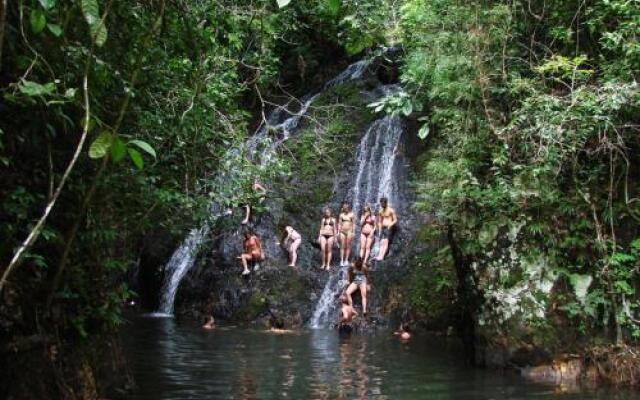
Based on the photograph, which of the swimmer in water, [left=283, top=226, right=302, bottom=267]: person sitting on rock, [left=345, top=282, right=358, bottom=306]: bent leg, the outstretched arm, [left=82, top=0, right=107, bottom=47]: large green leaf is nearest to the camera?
[left=82, top=0, right=107, bottom=47]: large green leaf

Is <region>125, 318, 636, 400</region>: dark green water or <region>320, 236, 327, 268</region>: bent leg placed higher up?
<region>320, 236, 327, 268</region>: bent leg

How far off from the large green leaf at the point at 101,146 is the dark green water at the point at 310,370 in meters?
4.25

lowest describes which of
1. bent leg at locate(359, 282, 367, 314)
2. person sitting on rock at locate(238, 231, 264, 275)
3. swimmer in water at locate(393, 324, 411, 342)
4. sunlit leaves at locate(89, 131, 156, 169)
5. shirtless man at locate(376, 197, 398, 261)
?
swimmer in water at locate(393, 324, 411, 342)

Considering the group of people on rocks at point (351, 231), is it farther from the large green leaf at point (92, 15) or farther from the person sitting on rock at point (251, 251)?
the large green leaf at point (92, 15)

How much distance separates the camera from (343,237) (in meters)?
16.0

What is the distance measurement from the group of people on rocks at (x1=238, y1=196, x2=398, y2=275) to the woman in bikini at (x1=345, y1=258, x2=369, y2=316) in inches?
38.7

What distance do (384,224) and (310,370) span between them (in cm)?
751

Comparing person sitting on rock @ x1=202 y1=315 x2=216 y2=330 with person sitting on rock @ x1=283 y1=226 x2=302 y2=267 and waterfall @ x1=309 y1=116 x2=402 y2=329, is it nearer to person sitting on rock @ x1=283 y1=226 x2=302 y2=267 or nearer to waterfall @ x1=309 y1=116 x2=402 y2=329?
person sitting on rock @ x1=283 y1=226 x2=302 y2=267

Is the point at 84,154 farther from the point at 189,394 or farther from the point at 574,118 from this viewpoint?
the point at 574,118

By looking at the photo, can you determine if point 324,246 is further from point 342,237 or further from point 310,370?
point 310,370

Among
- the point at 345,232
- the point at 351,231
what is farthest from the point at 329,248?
the point at 351,231

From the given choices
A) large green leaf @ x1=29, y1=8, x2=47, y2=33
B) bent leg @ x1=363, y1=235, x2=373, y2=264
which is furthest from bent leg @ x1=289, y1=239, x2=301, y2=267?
large green leaf @ x1=29, y1=8, x2=47, y2=33

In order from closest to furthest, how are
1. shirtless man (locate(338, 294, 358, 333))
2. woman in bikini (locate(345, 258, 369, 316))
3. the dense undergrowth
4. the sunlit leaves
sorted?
the sunlit leaves → the dense undergrowth → shirtless man (locate(338, 294, 358, 333)) → woman in bikini (locate(345, 258, 369, 316))

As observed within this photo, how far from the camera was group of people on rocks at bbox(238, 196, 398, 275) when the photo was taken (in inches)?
625
